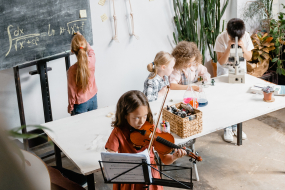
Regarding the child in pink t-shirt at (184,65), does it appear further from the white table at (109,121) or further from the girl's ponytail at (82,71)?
the girl's ponytail at (82,71)

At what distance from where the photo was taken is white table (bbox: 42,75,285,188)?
195 cm

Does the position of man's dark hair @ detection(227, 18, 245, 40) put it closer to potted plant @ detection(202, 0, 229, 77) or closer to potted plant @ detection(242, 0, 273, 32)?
potted plant @ detection(202, 0, 229, 77)

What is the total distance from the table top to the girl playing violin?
7.9 inches

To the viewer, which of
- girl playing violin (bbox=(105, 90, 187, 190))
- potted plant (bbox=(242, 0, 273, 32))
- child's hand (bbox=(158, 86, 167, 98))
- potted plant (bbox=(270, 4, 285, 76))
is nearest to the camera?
girl playing violin (bbox=(105, 90, 187, 190))

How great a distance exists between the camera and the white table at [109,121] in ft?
6.39

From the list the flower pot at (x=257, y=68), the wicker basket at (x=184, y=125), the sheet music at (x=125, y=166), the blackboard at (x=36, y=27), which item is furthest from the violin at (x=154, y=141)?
the flower pot at (x=257, y=68)

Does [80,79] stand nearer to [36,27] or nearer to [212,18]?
[36,27]

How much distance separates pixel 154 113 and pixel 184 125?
446 millimetres

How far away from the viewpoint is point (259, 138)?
3.34 m

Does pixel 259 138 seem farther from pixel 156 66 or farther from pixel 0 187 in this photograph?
pixel 0 187

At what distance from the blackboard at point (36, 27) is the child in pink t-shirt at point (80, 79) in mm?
345

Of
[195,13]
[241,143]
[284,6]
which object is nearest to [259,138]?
[241,143]

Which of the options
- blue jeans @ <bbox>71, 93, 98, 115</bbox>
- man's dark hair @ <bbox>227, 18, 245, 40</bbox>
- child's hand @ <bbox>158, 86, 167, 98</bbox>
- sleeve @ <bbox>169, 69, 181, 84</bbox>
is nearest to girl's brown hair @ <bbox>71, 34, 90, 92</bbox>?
blue jeans @ <bbox>71, 93, 98, 115</bbox>

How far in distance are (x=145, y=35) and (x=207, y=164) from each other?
1797mm
